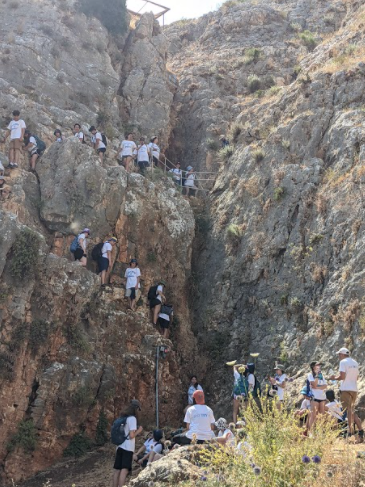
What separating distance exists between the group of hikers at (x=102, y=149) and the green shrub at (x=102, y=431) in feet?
27.0

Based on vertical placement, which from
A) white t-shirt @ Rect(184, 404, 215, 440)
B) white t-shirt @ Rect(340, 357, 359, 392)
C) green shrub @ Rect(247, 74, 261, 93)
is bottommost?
white t-shirt @ Rect(184, 404, 215, 440)

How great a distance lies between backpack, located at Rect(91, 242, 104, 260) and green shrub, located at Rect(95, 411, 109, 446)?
4.57 m

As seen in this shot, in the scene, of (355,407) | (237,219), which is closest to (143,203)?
(237,219)

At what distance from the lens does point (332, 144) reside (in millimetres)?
19766

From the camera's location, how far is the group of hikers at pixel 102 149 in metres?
19.2

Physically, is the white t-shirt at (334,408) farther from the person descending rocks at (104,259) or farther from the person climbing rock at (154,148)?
the person climbing rock at (154,148)

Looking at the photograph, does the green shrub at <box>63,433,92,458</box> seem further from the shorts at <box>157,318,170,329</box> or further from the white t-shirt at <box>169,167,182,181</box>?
the white t-shirt at <box>169,167,182,181</box>

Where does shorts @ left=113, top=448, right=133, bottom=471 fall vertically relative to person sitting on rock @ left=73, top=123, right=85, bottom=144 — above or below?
below

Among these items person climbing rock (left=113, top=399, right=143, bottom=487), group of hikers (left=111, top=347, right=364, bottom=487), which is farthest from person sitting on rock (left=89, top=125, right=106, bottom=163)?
person climbing rock (left=113, top=399, right=143, bottom=487)

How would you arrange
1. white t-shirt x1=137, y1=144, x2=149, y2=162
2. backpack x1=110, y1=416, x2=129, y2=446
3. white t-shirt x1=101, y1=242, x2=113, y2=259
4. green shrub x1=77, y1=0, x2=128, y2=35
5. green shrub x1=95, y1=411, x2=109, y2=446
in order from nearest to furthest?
backpack x1=110, y1=416, x2=129, y2=446 → green shrub x1=95, y1=411, x2=109, y2=446 → white t-shirt x1=101, y1=242, x2=113, y2=259 → white t-shirt x1=137, y1=144, x2=149, y2=162 → green shrub x1=77, y1=0, x2=128, y2=35

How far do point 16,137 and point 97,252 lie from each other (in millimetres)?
4699

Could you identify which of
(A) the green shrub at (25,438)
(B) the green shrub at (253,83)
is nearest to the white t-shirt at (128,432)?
(A) the green shrub at (25,438)

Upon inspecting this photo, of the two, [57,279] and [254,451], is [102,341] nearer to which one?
[57,279]

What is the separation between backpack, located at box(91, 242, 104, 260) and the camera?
58.3 ft
